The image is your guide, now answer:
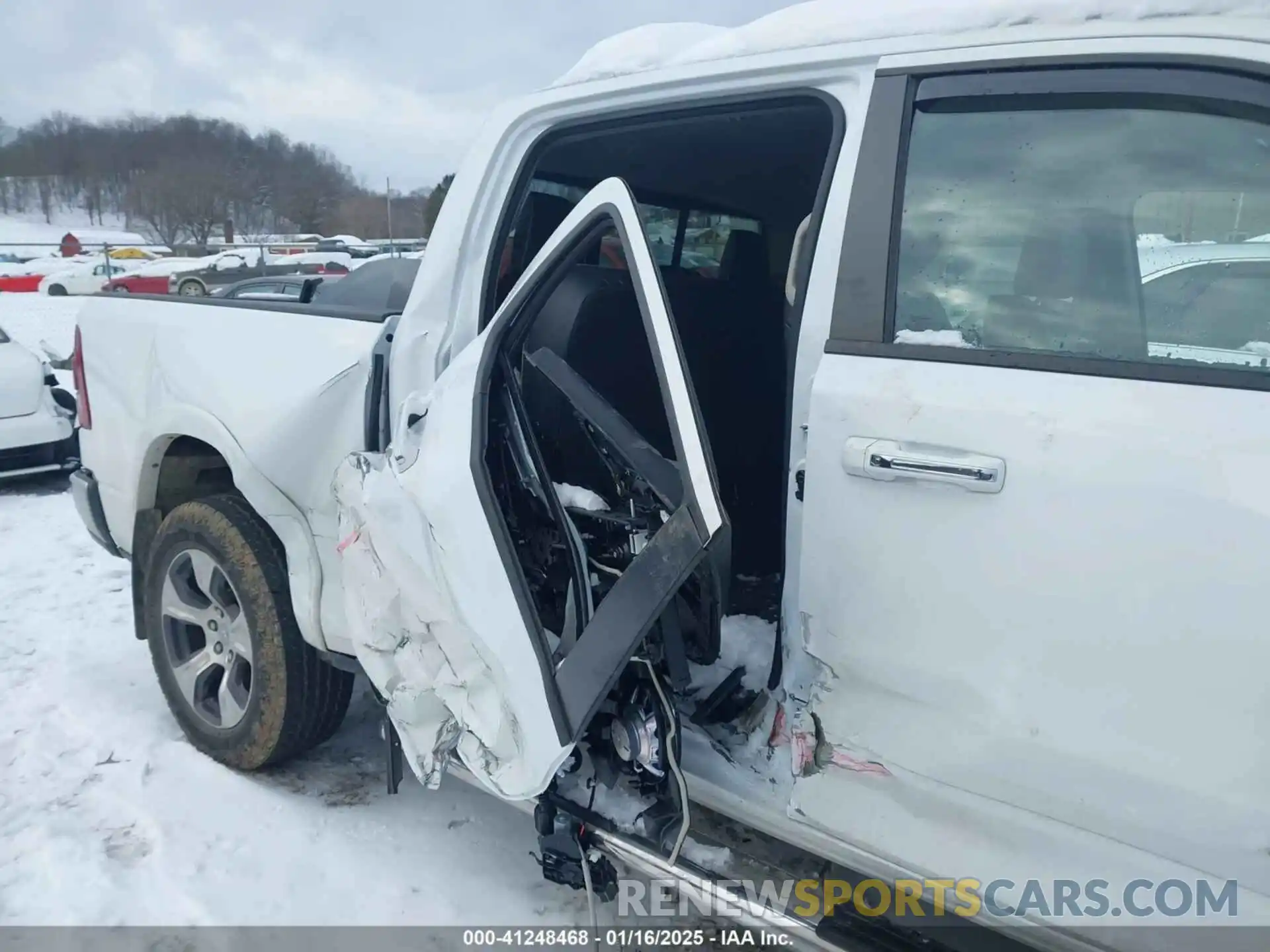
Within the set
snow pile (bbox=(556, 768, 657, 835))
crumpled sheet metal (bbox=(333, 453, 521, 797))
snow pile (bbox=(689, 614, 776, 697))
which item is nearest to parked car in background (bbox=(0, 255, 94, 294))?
crumpled sheet metal (bbox=(333, 453, 521, 797))

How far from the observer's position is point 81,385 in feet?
11.3

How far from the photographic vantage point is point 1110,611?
4.86 feet

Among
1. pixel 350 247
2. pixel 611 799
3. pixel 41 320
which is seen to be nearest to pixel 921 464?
pixel 611 799

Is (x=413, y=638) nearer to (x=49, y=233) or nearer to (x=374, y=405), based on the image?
(x=374, y=405)

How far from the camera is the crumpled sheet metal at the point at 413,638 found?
6.36 ft

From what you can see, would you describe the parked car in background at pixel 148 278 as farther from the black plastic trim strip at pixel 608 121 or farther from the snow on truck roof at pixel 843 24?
the snow on truck roof at pixel 843 24

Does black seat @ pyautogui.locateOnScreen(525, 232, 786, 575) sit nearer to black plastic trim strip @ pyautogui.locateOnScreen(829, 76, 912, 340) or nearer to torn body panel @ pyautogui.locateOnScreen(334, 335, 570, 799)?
torn body panel @ pyautogui.locateOnScreen(334, 335, 570, 799)

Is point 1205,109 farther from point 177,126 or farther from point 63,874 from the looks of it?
point 177,126

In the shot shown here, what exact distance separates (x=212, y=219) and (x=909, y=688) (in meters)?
72.4

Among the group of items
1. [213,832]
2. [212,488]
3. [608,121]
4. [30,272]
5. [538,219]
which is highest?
[608,121]

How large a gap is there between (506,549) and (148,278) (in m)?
31.7

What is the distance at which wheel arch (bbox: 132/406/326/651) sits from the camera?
266cm

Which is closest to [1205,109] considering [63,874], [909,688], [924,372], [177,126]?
[924,372]

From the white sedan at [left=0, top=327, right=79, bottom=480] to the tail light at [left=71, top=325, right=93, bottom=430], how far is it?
11.8 feet
